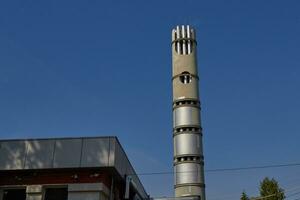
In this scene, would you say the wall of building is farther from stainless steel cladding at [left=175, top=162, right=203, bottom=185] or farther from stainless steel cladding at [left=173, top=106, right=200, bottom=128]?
stainless steel cladding at [left=173, top=106, right=200, bottom=128]

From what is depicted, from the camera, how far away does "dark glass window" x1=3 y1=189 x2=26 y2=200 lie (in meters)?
19.9

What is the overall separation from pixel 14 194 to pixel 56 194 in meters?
2.00

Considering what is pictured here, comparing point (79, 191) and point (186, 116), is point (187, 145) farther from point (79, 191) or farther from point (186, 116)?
point (79, 191)

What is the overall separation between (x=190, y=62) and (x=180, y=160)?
45.8 ft

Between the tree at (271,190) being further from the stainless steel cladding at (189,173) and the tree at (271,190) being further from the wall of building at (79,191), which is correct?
the wall of building at (79,191)

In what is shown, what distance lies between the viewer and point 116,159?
1945 cm

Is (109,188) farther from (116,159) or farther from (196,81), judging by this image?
(196,81)

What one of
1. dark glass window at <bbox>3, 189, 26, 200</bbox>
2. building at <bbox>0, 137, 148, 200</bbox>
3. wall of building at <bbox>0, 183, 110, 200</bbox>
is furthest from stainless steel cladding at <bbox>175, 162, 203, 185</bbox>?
dark glass window at <bbox>3, 189, 26, 200</bbox>

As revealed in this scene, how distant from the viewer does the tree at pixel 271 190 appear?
50.1 metres

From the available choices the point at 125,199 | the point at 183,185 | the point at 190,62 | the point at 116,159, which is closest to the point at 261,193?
the point at 183,185

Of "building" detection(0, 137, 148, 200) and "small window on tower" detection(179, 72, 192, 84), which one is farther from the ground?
"small window on tower" detection(179, 72, 192, 84)

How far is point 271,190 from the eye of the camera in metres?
51.2

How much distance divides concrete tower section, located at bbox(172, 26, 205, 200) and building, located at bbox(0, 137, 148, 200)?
32.6 meters

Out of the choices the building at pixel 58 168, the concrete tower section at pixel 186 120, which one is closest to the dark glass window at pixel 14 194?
the building at pixel 58 168
